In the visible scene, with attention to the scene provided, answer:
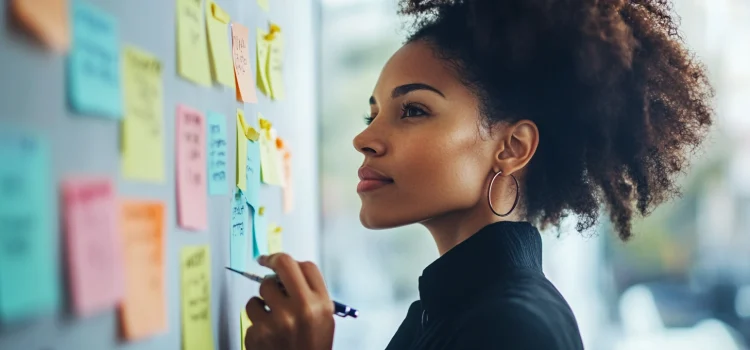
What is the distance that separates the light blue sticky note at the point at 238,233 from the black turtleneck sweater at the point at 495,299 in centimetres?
27

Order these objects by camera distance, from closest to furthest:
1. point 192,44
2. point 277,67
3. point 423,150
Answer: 1. point 192,44
2. point 423,150
3. point 277,67

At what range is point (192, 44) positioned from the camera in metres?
0.75

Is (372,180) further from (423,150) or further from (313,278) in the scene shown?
(313,278)

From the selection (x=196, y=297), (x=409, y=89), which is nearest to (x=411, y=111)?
(x=409, y=89)

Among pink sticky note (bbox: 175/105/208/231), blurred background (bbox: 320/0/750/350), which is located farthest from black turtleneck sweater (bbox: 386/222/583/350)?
blurred background (bbox: 320/0/750/350)

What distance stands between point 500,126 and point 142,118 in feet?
1.82

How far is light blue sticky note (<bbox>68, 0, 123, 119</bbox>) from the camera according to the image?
53 cm

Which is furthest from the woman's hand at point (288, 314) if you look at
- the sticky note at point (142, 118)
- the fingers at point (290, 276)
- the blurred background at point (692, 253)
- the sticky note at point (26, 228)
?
the blurred background at point (692, 253)

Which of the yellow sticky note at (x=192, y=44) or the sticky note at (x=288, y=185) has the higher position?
the yellow sticky note at (x=192, y=44)

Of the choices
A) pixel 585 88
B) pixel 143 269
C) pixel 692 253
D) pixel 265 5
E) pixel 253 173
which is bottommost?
pixel 692 253

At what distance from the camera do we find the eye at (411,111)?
1.01 meters

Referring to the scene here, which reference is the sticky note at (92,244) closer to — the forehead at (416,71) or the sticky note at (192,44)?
the sticky note at (192,44)

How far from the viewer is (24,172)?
0.47 meters

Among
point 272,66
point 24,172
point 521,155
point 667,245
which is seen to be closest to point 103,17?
point 24,172
